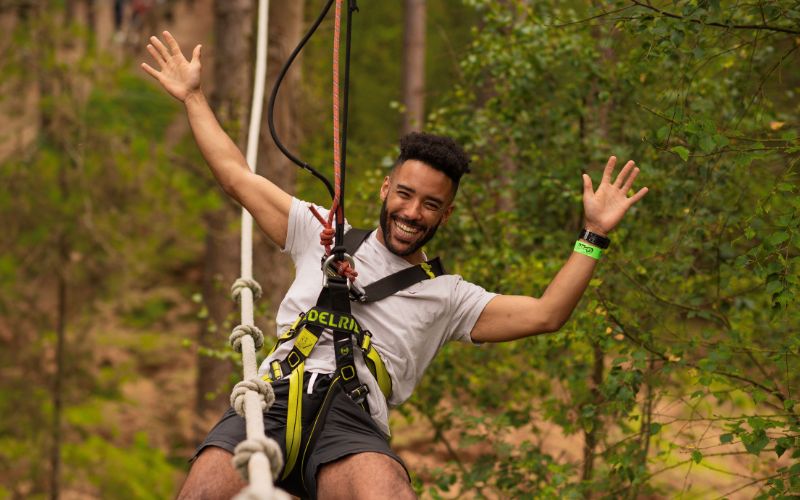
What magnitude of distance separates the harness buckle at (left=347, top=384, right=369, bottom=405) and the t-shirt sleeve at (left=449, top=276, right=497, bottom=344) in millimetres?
382

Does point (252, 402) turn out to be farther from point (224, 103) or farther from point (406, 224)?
point (224, 103)

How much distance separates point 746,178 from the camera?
13.2 feet

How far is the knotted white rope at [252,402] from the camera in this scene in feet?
6.34

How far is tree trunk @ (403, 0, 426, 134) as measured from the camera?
977cm

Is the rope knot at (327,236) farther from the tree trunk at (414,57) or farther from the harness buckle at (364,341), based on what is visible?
the tree trunk at (414,57)

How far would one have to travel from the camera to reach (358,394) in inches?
113

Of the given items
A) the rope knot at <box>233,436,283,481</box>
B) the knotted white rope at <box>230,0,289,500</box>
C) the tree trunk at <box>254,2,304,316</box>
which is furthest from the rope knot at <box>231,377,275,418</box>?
the tree trunk at <box>254,2,304,316</box>

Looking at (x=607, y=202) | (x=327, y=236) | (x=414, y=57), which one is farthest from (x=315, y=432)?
(x=414, y=57)

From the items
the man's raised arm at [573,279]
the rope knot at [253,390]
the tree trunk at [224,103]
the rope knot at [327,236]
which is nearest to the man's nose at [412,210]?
the rope knot at [327,236]

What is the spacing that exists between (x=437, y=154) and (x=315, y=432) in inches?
37.7

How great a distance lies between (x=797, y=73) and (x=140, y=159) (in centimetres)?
811

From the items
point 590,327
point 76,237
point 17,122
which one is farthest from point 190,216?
point 590,327

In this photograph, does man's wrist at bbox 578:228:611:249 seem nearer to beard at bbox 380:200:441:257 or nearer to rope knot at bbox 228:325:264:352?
beard at bbox 380:200:441:257

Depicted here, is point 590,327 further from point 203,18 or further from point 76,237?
point 203,18
